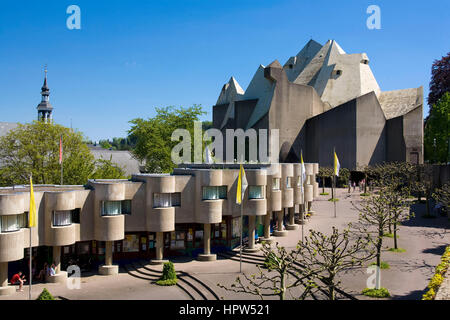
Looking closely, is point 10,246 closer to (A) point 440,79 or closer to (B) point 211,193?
(B) point 211,193

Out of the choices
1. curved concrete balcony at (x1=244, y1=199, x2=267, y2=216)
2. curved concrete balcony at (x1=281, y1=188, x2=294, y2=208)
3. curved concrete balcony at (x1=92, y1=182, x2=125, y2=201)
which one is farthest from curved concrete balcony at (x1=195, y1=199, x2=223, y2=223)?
curved concrete balcony at (x1=281, y1=188, x2=294, y2=208)

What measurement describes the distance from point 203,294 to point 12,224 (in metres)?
13.4

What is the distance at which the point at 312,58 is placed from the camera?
102 metres

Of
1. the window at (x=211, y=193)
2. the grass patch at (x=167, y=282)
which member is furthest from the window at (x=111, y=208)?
the window at (x=211, y=193)

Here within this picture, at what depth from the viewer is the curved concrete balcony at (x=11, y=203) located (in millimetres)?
24750

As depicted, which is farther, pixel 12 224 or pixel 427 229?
pixel 427 229

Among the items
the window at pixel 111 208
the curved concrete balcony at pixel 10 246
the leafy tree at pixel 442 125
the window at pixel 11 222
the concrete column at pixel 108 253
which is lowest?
the concrete column at pixel 108 253

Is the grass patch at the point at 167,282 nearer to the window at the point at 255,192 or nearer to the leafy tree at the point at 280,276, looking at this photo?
the leafy tree at the point at 280,276

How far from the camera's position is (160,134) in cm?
6400

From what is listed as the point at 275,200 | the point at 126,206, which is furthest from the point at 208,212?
the point at 275,200

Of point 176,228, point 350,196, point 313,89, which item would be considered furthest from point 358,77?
point 176,228

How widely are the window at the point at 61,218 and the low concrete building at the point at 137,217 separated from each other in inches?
2.6

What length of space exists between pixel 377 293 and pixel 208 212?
14.3m
